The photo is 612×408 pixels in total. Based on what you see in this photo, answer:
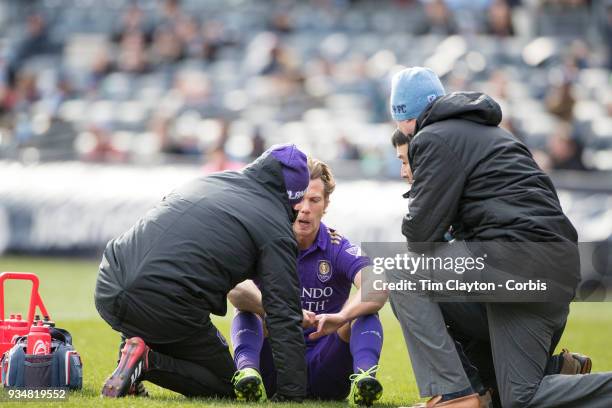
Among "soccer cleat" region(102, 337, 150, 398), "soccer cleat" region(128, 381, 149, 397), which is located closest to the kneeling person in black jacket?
"soccer cleat" region(102, 337, 150, 398)

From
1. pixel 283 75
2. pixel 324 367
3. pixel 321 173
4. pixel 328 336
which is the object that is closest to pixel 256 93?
pixel 283 75

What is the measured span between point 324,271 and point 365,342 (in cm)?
61

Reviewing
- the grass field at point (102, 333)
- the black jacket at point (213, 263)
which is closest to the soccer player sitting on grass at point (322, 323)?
the grass field at point (102, 333)

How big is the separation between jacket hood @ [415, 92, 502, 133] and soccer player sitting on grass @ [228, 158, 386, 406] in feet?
4.38

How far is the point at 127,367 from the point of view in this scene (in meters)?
6.65

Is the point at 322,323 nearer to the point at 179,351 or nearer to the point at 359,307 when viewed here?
the point at 359,307

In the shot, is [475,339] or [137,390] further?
[137,390]

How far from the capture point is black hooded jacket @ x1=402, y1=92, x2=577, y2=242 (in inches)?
243

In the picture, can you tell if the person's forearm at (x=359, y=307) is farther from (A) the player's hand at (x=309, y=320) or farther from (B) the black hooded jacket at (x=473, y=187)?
(B) the black hooded jacket at (x=473, y=187)

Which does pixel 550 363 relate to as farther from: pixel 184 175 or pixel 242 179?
pixel 184 175

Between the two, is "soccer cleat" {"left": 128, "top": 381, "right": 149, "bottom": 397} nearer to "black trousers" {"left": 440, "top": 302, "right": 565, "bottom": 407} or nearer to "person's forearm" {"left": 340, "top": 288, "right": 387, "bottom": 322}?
"person's forearm" {"left": 340, "top": 288, "right": 387, "bottom": 322}

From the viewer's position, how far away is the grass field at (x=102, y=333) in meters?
7.16

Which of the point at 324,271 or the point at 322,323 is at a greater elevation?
the point at 324,271

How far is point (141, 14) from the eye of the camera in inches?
1012
